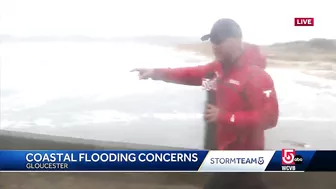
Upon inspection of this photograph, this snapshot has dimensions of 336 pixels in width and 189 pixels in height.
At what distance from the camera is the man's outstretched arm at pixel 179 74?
87.5 inches

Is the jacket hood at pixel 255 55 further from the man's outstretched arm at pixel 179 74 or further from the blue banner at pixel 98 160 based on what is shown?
the blue banner at pixel 98 160

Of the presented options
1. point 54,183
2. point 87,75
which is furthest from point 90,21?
point 54,183

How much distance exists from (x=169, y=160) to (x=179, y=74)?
1.65ft

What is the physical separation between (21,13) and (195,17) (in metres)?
0.99

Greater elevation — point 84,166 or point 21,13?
point 21,13

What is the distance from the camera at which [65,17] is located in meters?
2.20

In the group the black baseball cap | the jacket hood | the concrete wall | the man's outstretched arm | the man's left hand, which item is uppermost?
the black baseball cap

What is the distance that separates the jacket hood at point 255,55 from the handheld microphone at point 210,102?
231mm

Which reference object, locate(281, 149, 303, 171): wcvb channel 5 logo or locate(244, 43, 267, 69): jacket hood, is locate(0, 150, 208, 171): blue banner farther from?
locate(244, 43, 267, 69): jacket hood

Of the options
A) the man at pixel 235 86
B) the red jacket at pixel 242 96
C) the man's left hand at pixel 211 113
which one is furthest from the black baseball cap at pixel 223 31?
the man's left hand at pixel 211 113

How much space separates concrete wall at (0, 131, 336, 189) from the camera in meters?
2.26

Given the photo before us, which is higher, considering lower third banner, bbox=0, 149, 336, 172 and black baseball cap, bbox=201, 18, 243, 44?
black baseball cap, bbox=201, 18, 243, 44

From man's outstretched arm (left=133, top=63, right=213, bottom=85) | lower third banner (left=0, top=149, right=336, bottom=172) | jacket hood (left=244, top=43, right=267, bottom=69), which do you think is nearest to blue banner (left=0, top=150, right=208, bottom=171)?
lower third banner (left=0, top=149, right=336, bottom=172)

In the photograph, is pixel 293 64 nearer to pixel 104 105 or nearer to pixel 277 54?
pixel 277 54
